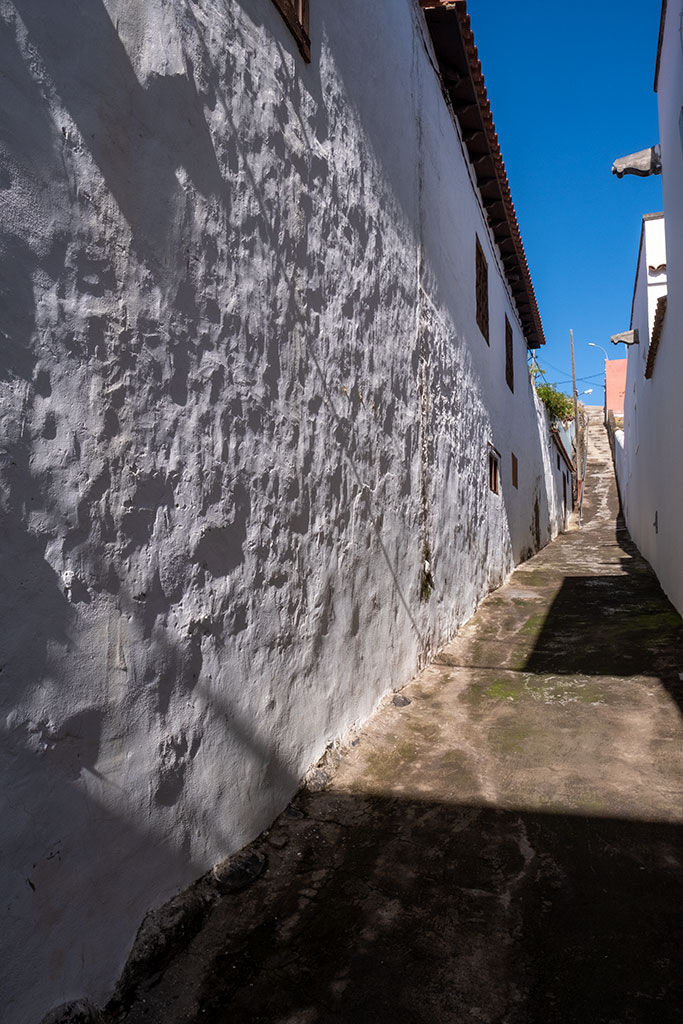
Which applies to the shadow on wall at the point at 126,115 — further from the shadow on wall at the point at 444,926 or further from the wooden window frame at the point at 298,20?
the shadow on wall at the point at 444,926

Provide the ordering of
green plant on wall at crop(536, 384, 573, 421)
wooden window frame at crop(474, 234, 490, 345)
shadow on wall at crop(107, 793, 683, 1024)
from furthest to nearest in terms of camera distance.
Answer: green plant on wall at crop(536, 384, 573, 421), wooden window frame at crop(474, 234, 490, 345), shadow on wall at crop(107, 793, 683, 1024)

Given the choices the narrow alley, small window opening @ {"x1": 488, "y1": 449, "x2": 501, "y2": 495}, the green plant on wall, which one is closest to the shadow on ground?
the narrow alley

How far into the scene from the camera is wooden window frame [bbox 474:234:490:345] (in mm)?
8672

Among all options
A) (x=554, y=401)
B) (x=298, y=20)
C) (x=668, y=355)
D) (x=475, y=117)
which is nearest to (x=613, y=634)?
(x=668, y=355)

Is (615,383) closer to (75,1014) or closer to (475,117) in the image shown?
(475,117)

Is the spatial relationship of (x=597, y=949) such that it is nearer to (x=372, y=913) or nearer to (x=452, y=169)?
(x=372, y=913)

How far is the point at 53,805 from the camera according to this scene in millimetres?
1908

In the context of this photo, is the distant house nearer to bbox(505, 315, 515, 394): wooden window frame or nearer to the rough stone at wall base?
bbox(505, 315, 515, 394): wooden window frame

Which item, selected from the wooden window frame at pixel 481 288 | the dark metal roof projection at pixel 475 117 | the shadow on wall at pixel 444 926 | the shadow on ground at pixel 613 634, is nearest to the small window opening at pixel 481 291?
the wooden window frame at pixel 481 288

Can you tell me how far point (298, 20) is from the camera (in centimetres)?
360

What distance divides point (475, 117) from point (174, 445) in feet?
22.9

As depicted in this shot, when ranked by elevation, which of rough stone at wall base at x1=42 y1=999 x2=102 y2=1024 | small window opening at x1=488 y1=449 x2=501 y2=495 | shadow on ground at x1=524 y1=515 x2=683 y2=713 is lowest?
shadow on ground at x1=524 y1=515 x2=683 y2=713

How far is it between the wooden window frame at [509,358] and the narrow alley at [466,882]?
712 cm

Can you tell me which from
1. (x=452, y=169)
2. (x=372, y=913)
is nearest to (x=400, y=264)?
(x=452, y=169)
